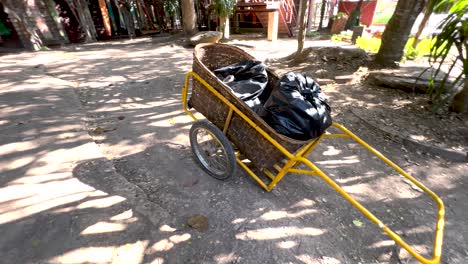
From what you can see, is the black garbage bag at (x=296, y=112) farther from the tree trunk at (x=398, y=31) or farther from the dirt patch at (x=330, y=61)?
the tree trunk at (x=398, y=31)

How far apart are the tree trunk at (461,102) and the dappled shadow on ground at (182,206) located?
4.20ft

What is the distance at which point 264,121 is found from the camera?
203 cm

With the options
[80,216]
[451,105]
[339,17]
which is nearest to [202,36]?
[451,105]

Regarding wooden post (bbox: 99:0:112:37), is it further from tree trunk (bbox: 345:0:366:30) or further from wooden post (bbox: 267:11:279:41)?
tree trunk (bbox: 345:0:366:30)

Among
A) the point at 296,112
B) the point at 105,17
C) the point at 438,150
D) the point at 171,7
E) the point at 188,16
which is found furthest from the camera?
the point at 171,7

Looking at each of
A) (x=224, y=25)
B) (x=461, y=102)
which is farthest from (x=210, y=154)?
(x=224, y=25)

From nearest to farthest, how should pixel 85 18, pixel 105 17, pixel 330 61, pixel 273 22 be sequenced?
1. pixel 330 61
2. pixel 85 18
3. pixel 105 17
4. pixel 273 22

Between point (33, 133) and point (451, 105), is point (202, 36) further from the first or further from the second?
point (451, 105)

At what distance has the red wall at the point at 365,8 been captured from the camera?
50.5 feet

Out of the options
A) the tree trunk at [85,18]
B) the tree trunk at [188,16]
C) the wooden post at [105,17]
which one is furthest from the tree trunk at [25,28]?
the tree trunk at [188,16]

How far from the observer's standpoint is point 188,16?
10133 millimetres

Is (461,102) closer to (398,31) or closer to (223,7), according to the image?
(398,31)

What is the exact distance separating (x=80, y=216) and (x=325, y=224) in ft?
7.32

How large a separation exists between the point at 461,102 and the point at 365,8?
596 inches
